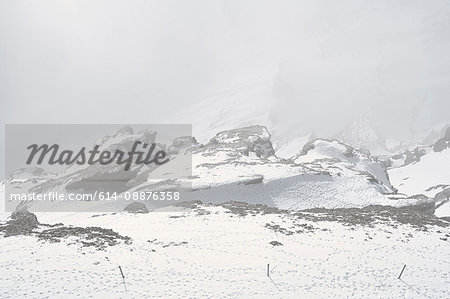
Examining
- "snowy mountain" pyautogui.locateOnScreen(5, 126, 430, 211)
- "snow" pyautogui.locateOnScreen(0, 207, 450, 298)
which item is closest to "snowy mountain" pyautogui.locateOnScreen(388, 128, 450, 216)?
"snowy mountain" pyautogui.locateOnScreen(5, 126, 430, 211)

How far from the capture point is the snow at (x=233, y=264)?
67.1ft

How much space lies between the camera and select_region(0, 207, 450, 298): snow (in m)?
20.5

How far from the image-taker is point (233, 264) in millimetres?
24203

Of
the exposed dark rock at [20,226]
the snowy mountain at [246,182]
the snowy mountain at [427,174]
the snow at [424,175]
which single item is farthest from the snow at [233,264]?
the snow at [424,175]

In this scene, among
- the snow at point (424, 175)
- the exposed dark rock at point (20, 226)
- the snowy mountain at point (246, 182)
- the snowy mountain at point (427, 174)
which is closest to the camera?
the exposed dark rock at point (20, 226)

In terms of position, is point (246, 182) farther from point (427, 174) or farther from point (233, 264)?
point (427, 174)

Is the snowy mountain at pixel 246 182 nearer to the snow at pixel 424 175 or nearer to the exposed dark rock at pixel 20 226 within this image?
the exposed dark rock at pixel 20 226

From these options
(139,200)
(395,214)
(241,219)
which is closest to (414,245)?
(395,214)

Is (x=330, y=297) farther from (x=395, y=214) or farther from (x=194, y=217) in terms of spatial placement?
(x=395, y=214)

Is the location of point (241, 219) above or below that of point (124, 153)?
below

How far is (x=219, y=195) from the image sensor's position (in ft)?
163

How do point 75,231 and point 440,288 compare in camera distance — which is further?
point 75,231

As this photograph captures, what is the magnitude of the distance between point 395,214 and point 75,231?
35801mm

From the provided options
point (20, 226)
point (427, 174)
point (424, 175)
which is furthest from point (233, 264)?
point (427, 174)
